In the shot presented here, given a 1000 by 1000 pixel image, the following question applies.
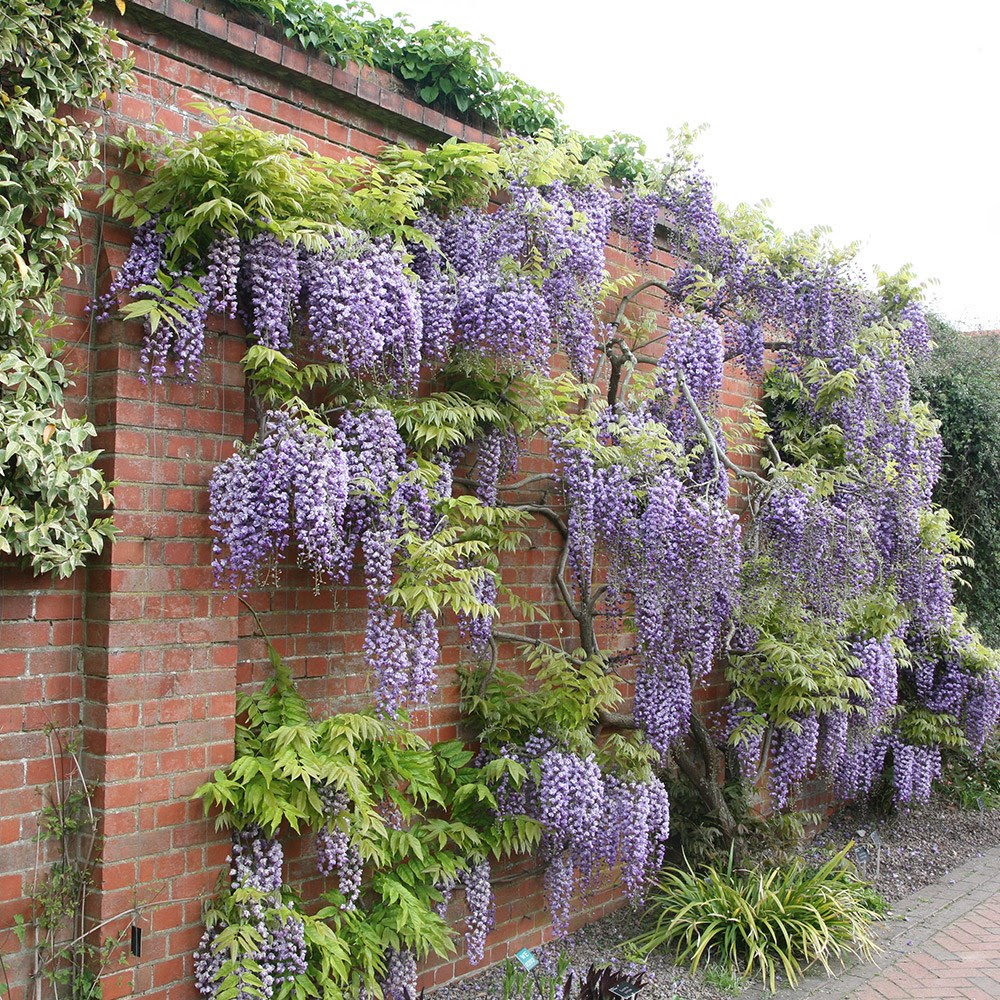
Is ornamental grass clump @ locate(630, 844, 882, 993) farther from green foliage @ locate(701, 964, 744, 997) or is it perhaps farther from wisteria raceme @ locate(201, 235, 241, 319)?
wisteria raceme @ locate(201, 235, 241, 319)

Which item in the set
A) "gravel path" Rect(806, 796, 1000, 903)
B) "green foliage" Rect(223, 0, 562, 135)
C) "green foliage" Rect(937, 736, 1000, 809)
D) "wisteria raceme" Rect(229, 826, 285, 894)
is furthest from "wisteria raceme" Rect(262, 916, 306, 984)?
"green foliage" Rect(937, 736, 1000, 809)

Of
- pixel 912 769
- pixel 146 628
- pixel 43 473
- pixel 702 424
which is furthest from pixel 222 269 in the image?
pixel 912 769

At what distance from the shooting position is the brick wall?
2.65 m

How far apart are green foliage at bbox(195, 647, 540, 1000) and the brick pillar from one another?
11 centimetres

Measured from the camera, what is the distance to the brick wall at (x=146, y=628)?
8.71ft

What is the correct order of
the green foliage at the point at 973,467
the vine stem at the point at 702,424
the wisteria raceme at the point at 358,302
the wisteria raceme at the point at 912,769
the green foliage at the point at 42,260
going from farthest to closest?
the green foliage at the point at 973,467, the wisteria raceme at the point at 912,769, the vine stem at the point at 702,424, the wisteria raceme at the point at 358,302, the green foliage at the point at 42,260

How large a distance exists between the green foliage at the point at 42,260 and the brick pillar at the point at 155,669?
0.15 meters

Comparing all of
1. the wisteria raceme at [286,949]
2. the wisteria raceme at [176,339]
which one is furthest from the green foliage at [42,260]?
the wisteria raceme at [286,949]

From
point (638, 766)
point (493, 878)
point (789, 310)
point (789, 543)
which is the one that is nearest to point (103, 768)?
point (493, 878)

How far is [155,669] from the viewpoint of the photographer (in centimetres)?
283

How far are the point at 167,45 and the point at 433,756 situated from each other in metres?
2.66

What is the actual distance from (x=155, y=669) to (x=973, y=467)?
6.80 meters

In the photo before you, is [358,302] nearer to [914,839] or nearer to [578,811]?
[578,811]

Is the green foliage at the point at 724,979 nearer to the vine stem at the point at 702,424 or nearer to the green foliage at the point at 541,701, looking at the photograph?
the green foliage at the point at 541,701
